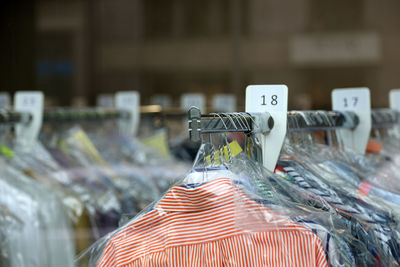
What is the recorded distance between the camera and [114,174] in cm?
154

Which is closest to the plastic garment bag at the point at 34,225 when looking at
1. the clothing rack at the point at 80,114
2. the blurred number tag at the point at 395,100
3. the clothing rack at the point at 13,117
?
the clothing rack at the point at 13,117

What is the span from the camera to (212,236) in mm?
706

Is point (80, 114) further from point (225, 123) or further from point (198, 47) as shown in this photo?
point (198, 47)

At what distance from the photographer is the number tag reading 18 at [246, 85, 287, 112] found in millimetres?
820

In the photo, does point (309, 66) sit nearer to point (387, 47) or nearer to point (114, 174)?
point (387, 47)

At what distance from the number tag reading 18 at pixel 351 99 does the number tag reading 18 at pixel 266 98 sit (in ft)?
1.08

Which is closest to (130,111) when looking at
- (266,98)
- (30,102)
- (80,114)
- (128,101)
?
(128,101)

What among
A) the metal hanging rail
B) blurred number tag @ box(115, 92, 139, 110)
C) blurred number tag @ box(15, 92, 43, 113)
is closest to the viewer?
the metal hanging rail

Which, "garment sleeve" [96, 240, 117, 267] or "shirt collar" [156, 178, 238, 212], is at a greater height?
"shirt collar" [156, 178, 238, 212]

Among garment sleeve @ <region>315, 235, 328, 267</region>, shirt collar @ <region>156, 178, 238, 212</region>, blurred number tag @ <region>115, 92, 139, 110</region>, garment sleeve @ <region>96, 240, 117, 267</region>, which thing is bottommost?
garment sleeve @ <region>96, 240, 117, 267</region>

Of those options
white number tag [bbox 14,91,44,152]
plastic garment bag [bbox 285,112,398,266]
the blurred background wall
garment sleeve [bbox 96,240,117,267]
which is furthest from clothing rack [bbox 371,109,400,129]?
the blurred background wall

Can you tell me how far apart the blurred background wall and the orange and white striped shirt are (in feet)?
7.08

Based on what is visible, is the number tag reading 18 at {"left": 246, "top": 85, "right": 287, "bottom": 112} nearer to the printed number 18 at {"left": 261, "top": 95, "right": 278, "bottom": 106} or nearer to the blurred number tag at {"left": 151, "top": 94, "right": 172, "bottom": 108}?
the printed number 18 at {"left": 261, "top": 95, "right": 278, "bottom": 106}

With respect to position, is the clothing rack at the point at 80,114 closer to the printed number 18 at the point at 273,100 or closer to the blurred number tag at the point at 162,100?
the printed number 18 at the point at 273,100
